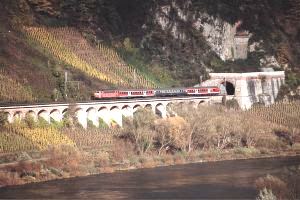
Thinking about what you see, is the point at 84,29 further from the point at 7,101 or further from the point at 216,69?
the point at 7,101

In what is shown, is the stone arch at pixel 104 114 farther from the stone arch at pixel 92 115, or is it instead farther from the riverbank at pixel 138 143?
the riverbank at pixel 138 143

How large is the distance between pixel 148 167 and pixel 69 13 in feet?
123

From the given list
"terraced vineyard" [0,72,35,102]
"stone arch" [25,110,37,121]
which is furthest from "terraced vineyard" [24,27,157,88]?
"stone arch" [25,110,37,121]

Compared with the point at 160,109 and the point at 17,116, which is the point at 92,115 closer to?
the point at 17,116

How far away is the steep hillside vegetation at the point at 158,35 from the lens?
95.8 m

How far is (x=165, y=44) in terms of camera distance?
105375 millimetres

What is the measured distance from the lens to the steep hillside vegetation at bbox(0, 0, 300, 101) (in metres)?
95.8

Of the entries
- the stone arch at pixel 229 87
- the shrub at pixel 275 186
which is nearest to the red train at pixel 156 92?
the stone arch at pixel 229 87

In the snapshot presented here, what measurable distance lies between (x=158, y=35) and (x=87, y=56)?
12.0 meters

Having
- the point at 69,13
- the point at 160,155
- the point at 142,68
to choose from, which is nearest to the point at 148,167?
the point at 160,155

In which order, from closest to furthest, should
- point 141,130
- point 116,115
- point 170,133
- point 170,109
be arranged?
point 141,130
point 170,133
point 116,115
point 170,109

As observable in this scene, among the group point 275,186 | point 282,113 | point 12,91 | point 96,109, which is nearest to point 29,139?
point 12,91

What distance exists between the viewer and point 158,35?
105438 millimetres

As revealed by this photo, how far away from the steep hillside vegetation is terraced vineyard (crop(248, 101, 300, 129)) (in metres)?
6.02
